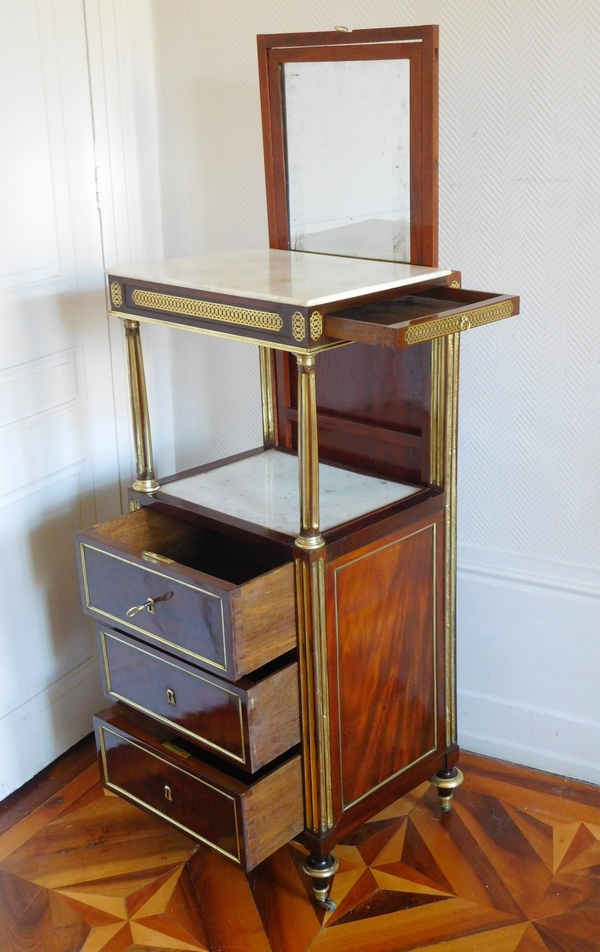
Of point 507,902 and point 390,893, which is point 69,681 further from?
point 507,902

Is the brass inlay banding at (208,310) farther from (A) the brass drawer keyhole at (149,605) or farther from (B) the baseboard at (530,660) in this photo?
(B) the baseboard at (530,660)

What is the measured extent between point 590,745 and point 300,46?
136 centimetres

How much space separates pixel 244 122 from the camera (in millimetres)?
1873

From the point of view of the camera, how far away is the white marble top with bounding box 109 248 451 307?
132 cm

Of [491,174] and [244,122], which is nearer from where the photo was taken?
[491,174]

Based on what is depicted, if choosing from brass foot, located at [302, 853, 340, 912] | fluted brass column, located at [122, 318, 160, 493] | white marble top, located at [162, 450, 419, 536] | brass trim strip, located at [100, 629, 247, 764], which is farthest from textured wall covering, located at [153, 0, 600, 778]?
brass trim strip, located at [100, 629, 247, 764]

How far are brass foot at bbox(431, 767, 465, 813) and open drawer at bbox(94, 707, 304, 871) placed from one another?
34 centimetres

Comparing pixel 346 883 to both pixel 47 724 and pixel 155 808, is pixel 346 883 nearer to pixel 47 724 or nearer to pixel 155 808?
pixel 155 808

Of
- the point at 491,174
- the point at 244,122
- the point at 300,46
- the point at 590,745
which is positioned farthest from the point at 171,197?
the point at 590,745

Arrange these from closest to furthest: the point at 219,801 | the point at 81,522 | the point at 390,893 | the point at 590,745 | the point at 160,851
→ the point at 219,801
the point at 390,893
the point at 160,851
the point at 590,745
the point at 81,522

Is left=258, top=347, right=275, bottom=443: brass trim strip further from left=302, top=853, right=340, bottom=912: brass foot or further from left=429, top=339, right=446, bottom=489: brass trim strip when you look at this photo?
left=302, top=853, right=340, bottom=912: brass foot

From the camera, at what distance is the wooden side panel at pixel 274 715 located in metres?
1.41

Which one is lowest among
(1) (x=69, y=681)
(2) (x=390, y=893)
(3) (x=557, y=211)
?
(2) (x=390, y=893)

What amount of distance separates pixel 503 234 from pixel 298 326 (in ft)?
1.88
